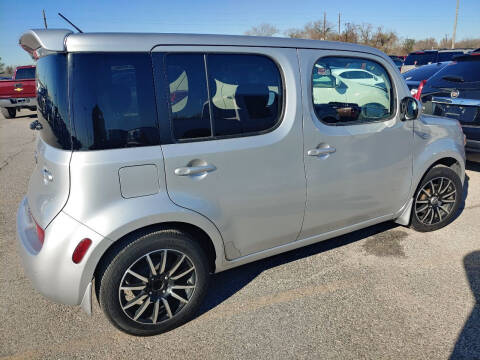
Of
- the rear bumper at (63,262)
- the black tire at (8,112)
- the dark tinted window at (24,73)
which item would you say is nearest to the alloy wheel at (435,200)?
the rear bumper at (63,262)

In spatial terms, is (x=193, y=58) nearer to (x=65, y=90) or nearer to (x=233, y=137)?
(x=233, y=137)

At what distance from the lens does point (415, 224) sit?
12.1 ft

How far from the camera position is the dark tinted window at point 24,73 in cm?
1491

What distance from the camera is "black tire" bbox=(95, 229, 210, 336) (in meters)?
2.15

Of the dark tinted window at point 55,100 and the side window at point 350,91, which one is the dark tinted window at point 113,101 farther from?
the side window at point 350,91

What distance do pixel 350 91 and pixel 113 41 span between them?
1872 mm

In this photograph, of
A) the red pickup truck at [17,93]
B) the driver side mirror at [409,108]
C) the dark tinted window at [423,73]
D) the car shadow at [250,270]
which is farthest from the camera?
the red pickup truck at [17,93]

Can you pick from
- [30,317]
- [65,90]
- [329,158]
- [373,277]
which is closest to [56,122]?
[65,90]

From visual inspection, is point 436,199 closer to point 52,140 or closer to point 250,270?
point 250,270

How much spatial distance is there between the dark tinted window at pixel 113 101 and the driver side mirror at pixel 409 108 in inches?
85.7

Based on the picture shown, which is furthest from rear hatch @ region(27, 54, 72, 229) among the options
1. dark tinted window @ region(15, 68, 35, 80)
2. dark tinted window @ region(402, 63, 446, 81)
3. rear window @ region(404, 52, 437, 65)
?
rear window @ region(404, 52, 437, 65)

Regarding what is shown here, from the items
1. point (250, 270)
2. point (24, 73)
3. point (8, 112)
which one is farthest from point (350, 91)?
point (8, 112)

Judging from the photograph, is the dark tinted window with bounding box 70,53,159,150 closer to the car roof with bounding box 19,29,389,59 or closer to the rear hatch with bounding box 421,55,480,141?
the car roof with bounding box 19,29,389,59

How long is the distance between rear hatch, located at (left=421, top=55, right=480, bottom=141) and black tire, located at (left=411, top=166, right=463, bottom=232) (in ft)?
5.39
